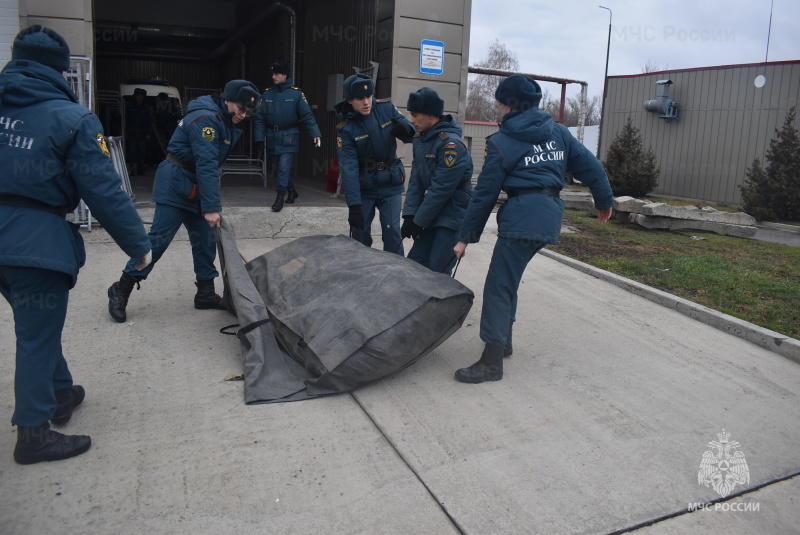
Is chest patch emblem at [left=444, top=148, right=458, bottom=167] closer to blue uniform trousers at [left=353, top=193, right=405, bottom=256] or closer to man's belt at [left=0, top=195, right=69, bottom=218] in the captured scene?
blue uniform trousers at [left=353, top=193, right=405, bottom=256]

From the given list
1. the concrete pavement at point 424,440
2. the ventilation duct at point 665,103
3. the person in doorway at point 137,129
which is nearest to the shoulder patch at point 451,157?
the concrete pavement at point 424,440

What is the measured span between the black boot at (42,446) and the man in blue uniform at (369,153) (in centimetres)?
287

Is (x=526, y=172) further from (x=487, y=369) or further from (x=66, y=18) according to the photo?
(x=66, y=18)

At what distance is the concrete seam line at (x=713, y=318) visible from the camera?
464cm

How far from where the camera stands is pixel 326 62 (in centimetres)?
1197

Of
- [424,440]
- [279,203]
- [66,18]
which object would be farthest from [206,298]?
[66,18]

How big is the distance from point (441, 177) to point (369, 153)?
1.01 metres

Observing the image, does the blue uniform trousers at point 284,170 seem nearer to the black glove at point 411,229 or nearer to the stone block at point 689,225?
the black glove at point 411,229

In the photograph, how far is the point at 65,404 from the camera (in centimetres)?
318

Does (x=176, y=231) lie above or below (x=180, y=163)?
below

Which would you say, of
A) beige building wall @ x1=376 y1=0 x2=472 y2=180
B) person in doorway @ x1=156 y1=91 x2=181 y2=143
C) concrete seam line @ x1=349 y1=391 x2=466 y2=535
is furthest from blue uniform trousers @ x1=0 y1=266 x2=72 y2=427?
person in doorway @ x1=156 y1=91 x2=181 y2=143

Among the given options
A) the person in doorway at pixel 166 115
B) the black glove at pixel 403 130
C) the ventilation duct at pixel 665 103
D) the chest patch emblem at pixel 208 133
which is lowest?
the chest patch emblem at pixel 208 133

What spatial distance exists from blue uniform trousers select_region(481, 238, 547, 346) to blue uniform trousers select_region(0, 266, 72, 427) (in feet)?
7.72

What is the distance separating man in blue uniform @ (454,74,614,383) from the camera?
3846 mm
